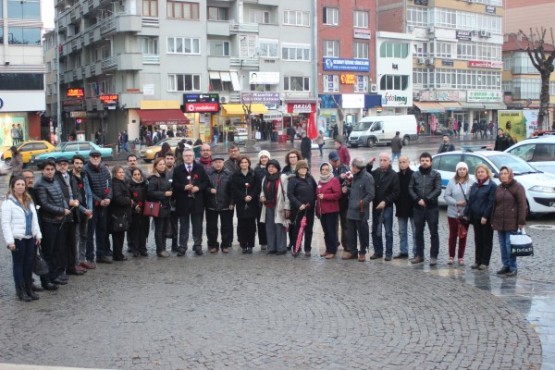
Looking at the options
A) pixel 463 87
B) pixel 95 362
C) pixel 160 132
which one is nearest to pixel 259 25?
pixel 160 132

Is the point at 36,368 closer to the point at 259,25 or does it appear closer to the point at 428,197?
the point at 428,197

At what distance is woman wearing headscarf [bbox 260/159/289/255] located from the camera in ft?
40.7

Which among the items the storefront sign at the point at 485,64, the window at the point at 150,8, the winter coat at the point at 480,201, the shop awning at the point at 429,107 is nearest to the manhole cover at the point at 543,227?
the winter coat at the point at 480,201

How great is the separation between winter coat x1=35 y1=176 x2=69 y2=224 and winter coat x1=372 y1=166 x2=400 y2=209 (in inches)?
203

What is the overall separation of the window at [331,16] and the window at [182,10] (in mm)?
13881

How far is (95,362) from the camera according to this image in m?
6.89

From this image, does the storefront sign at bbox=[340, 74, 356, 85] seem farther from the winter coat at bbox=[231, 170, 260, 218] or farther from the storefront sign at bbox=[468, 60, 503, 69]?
the winter coat at bbox=[231, 170, 260, 218]

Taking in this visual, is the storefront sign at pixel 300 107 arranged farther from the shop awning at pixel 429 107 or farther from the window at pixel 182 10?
the shop awning at pixel 429 107

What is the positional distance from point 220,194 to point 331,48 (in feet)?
181

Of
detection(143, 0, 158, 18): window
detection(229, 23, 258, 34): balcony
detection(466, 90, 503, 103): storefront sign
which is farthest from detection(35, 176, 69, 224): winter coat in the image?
detection(466, 90, 503, 103): storefront sign

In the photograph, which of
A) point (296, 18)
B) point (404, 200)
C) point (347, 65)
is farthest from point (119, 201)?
point (347, 65)

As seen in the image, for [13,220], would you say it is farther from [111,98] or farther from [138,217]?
[111,98]

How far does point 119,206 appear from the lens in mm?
12031

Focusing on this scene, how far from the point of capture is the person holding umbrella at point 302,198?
12.3 m
